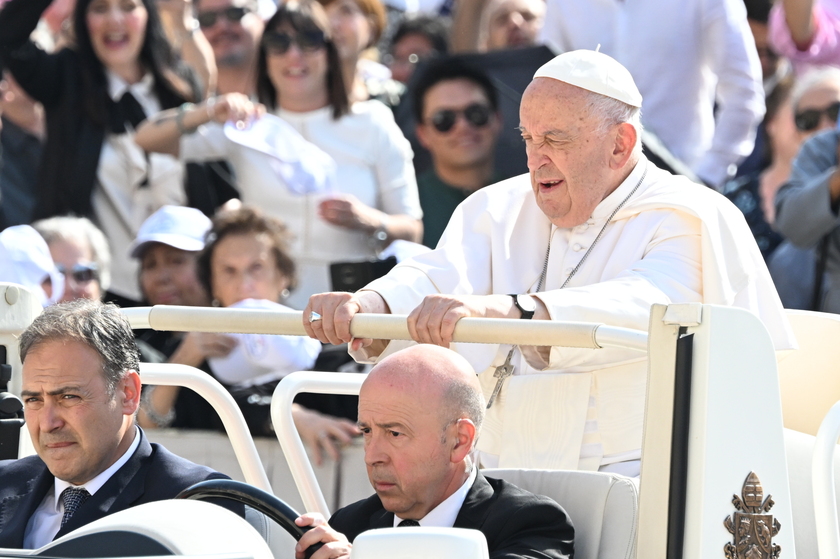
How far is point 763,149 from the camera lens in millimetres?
6234

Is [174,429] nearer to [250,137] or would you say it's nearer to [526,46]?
[250,137]

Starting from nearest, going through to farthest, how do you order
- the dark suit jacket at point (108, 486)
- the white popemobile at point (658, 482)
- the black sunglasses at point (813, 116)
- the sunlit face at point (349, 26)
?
the white popemobile at point (658, 482)
the dark suit jacket at point (108, 486)
the black sunglasses at point (813, 116)
the sunlit face at point (349, 26)

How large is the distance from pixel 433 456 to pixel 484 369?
817 mm

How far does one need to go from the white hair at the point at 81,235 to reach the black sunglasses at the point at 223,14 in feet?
4.22

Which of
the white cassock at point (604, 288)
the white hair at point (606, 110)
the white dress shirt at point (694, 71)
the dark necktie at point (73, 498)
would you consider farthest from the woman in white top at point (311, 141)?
the dark necktie at point (73, 498)

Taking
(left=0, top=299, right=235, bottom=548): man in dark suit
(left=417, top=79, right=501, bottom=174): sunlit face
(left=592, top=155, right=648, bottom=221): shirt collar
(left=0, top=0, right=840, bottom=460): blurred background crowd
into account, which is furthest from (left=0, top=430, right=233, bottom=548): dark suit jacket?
(left=417, top=79, right=501, bottom=174): sunlit face

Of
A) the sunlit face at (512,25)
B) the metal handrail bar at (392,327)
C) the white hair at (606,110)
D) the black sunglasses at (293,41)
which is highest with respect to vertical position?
Answer: the sunlit face at (512,25)

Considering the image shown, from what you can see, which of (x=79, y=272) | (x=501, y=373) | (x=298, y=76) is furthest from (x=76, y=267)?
(x=501, y=373)

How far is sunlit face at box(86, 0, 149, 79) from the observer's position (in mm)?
6000

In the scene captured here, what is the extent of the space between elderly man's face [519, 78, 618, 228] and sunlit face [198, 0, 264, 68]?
3.09 meters

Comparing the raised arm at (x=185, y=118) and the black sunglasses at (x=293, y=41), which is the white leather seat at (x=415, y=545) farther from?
the black sunglasses at (x=293, y=41)

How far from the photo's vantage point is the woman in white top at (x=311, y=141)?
229 inches

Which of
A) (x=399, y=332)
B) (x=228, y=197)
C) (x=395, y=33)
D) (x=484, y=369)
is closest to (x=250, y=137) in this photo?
(x=228, y=197)

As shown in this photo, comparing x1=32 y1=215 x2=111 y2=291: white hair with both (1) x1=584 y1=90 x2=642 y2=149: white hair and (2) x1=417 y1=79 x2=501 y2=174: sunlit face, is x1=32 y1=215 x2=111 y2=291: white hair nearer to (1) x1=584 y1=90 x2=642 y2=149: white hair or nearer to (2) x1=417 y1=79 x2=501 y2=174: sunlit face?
(2) x1=417 y1=79 x2=501 y2=174: sunlit face
